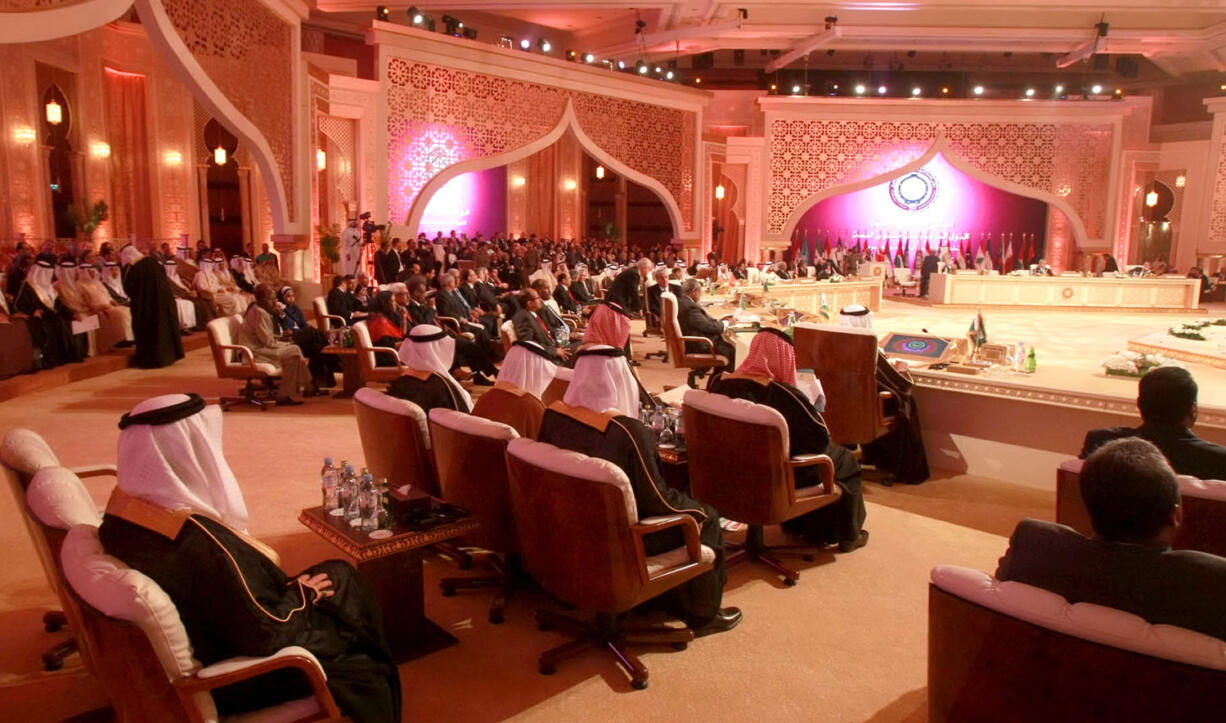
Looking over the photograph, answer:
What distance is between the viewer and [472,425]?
3.33 meters

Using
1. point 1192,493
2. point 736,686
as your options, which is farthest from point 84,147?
point 1192,493

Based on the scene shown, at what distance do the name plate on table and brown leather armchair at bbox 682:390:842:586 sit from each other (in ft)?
Answer: 23.8

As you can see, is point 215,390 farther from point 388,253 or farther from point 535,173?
point 535,173

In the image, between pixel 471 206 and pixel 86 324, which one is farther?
pixel 471 206

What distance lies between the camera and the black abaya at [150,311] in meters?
8.76

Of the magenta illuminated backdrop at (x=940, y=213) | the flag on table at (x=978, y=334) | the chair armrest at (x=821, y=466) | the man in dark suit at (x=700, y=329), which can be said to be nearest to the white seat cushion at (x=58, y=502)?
the chair armrest at (x=821, y=466)

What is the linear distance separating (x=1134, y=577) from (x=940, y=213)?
2174cm

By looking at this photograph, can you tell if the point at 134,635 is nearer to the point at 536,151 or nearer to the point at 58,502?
the point at 58,502

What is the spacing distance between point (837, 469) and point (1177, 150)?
20446 mm

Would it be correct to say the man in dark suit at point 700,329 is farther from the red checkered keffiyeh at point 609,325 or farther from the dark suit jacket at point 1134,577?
the dark suit jacket at point 1134,577

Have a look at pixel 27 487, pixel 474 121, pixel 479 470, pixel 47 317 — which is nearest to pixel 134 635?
pixel 27 487

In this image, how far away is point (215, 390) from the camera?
7867mm

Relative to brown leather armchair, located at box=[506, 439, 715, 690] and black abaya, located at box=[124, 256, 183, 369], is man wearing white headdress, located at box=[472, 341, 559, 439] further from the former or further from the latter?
black abaya, located at box=[124, 256, 183, 369]

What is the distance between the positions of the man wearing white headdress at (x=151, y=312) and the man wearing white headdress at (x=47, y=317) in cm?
56
